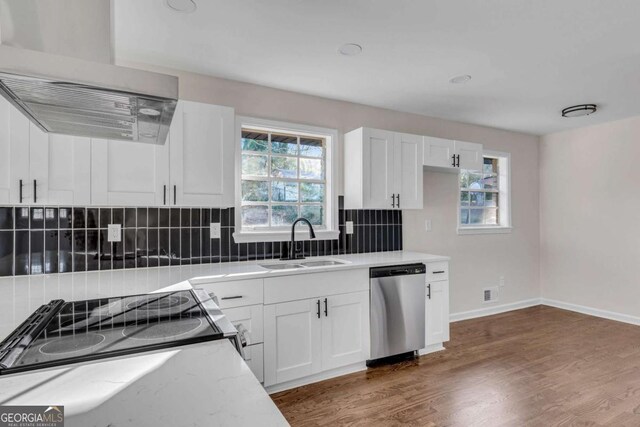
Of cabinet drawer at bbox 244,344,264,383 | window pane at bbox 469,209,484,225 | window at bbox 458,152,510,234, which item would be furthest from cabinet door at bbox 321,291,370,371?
window pane at bbox 469,209,484,225

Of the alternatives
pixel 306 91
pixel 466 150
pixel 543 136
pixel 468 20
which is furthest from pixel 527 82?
pixel 543 136

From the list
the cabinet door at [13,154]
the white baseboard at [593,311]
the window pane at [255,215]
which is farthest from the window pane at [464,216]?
the cabinet door at [13,154]

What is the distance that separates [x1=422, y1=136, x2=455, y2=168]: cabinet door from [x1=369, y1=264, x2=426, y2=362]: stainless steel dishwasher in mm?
1176

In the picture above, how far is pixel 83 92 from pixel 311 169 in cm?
246

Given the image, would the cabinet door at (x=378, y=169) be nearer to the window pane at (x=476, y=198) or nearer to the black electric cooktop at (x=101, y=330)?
the window pane at (x=476, y=198)

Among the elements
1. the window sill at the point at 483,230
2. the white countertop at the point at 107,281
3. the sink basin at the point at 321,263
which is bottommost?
the sink basin at the point at 321,263

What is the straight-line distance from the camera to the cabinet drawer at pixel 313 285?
8.11 ft

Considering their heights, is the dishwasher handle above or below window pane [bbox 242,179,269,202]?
below

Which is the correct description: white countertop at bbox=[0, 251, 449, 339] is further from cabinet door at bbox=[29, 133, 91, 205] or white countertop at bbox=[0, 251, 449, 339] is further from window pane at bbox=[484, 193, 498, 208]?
window pane at bbox=[484, 193, 498, 208]

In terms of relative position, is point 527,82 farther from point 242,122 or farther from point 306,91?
point 242,122

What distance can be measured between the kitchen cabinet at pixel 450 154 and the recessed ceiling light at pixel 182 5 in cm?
247

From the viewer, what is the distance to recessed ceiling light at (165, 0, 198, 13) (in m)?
1.91

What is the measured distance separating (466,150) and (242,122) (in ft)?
8.05

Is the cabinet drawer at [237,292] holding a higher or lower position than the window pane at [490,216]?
lower
